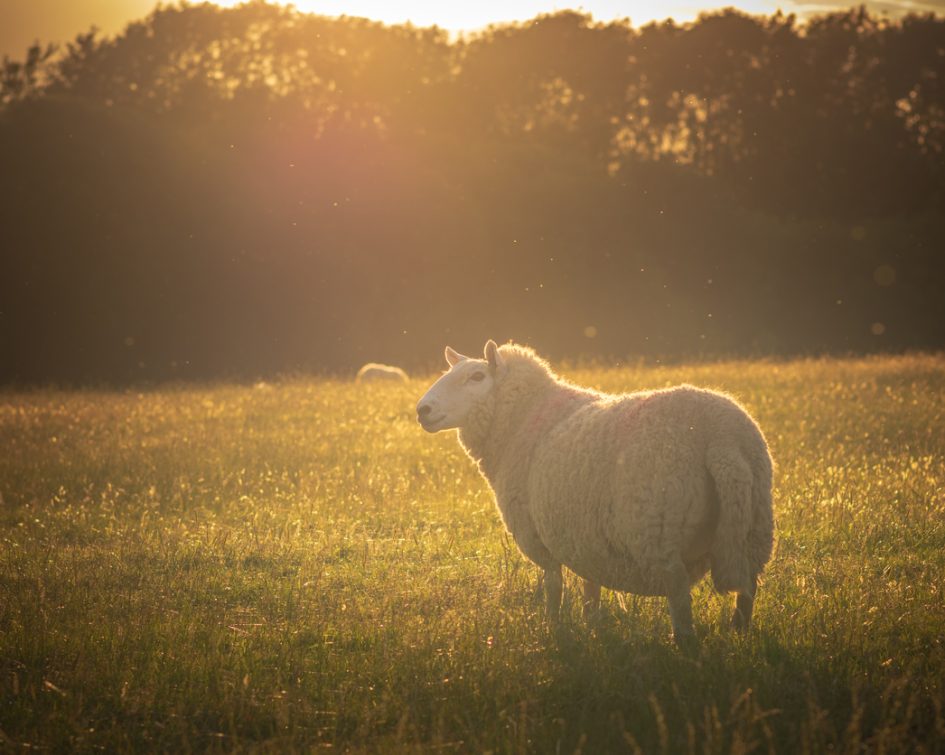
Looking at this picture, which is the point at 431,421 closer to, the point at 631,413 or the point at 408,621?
the point at 408,621

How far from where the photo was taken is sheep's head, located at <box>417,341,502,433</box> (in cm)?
742

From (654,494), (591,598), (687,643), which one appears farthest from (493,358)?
(687,643)

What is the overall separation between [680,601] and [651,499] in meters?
0.57

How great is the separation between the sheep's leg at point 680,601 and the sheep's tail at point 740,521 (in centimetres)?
17

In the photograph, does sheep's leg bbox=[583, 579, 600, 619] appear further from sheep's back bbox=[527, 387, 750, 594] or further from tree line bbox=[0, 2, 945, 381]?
tree line bbox=[0, 2, 945, 381]

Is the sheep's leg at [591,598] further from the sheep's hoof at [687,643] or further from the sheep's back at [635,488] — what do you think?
the sheep's hoof at [687,643]

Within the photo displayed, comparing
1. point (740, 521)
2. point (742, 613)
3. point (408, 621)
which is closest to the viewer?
point (740, 521)

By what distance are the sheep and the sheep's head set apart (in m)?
0.64

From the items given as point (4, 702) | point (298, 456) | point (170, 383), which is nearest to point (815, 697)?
point (4, 702)

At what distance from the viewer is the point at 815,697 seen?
191 inches

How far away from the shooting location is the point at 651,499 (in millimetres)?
5570

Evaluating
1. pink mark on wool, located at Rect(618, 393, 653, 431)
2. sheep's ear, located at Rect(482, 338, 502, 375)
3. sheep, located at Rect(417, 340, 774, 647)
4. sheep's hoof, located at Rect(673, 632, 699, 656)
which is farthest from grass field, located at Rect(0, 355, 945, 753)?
sheep's ear, located at Rect(482, 338, 502, 375)

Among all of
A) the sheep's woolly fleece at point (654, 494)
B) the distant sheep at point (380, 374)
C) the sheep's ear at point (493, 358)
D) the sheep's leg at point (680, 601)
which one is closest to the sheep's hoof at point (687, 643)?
the sheep's leg at point (680, 601)

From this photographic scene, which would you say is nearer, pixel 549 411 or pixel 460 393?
pixel 549 411
